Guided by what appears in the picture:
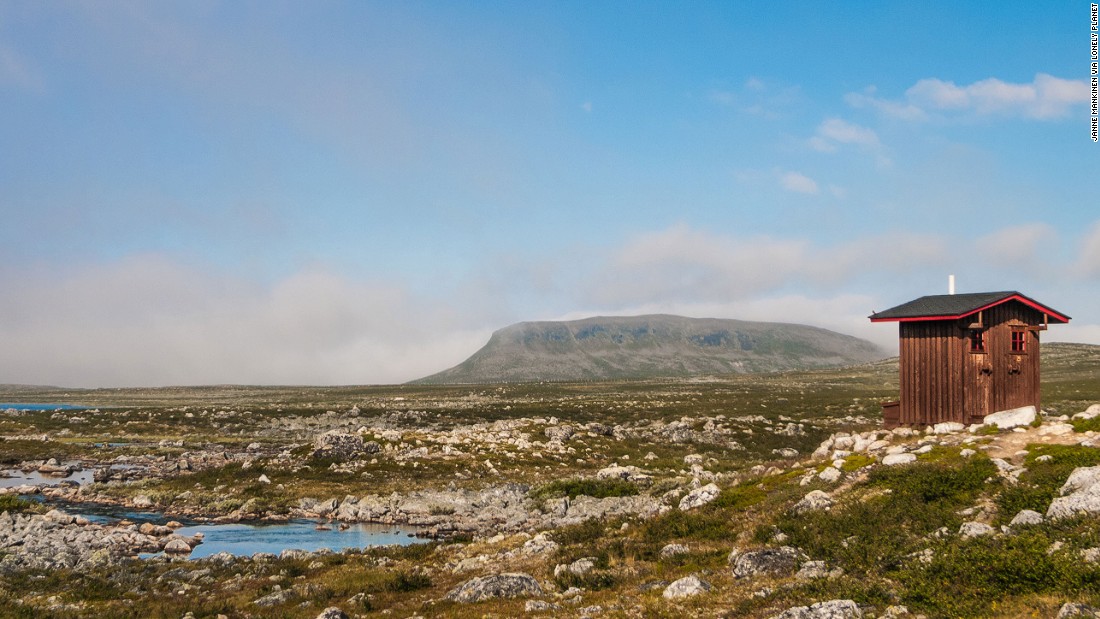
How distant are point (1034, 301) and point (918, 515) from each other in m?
17.3

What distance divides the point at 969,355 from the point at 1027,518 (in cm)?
1499

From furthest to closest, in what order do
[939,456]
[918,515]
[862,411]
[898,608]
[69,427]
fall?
[69,427], [862,411], [939,456], [918,515], [898,608]

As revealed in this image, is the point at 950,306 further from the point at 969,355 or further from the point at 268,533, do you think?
the point at 268,533

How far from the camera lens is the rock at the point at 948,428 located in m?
25.8

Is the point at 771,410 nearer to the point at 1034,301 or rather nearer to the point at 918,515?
the point at 1034,301

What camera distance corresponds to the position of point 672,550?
18.2 metres

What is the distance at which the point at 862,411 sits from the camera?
73.7 m

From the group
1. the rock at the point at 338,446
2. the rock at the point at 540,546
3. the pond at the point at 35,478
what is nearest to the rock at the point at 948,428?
the rock at the point at 540,546

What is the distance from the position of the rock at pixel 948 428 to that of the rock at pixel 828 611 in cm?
1717

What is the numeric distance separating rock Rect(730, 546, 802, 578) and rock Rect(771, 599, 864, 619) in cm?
310

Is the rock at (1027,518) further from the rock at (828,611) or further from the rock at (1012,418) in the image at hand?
the rock at (1012,418)

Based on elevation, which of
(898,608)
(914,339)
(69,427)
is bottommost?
(69,427)

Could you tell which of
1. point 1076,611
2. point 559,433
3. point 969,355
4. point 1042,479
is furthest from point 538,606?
point 559,433

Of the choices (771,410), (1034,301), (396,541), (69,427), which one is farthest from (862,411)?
(69,427)
